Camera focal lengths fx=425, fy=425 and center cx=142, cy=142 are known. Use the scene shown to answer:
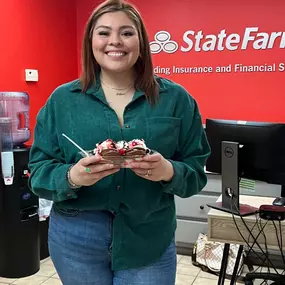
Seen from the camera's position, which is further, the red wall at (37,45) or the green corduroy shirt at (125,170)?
the red wall at (37,45)

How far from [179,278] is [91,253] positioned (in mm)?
2159

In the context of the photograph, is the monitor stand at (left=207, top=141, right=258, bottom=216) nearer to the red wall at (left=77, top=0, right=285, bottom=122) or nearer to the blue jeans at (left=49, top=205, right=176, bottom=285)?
the blue jeans at (left=49, top=205, right=176, bottom=285)

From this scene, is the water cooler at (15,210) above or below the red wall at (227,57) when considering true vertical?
below

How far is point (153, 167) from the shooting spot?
3.86ft

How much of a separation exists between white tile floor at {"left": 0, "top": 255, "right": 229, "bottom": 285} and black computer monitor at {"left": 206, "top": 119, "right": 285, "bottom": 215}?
101cm

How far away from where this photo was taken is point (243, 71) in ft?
12.9

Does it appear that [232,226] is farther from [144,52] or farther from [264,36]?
[264,36]

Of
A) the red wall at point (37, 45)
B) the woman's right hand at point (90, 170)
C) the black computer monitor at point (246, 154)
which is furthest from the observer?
the red wall at point (37, 45)

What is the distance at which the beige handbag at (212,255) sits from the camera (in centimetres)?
336

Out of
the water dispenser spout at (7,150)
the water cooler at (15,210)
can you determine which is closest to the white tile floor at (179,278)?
the water cooler at (15,210)

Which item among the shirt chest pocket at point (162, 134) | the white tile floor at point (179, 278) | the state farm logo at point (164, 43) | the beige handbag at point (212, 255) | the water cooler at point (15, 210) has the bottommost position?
the white tile floor at point (179, 278)

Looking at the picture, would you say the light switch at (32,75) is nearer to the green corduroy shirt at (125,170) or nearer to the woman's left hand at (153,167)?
the green corduroy shirt at (125,170)

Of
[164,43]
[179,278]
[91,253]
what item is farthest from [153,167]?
[164,43]

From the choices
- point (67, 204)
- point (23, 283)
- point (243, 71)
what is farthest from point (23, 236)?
point (243, 71)
